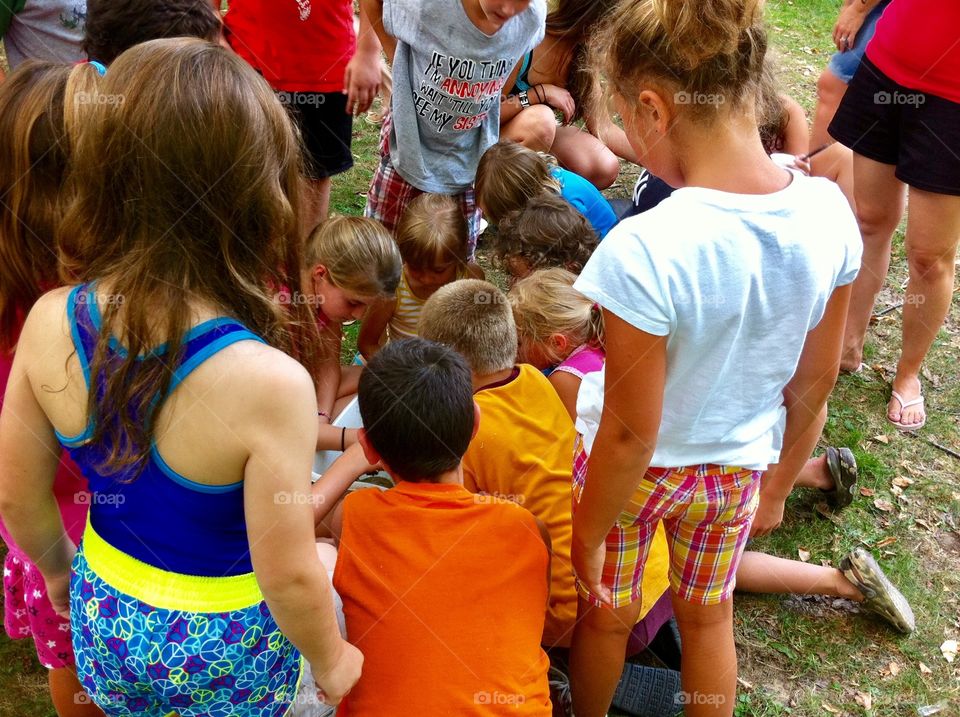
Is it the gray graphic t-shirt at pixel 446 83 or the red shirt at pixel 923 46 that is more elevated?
the red shirt at pixel 923 46

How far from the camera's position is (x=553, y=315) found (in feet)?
8.54

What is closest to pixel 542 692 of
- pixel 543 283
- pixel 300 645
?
pixel 300 645

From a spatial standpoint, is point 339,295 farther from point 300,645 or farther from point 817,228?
point 817,228

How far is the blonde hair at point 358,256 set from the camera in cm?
282

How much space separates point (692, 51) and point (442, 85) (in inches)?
72.3

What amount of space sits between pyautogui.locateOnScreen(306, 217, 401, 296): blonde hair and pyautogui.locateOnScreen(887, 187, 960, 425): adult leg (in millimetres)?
1802

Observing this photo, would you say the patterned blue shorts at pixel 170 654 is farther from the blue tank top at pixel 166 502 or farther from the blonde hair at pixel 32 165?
the blonde hair at pixel 32 165

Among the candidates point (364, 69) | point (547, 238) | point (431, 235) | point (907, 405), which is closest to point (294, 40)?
point (364, 69)

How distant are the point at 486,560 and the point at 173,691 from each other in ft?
2.12

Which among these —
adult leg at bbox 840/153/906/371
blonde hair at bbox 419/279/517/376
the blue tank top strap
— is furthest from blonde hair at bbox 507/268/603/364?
the blue tank top strap

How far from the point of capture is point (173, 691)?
1533 mm

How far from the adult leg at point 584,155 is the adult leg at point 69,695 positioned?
304 cm

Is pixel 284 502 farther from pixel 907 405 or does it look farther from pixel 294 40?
pixel 907 405

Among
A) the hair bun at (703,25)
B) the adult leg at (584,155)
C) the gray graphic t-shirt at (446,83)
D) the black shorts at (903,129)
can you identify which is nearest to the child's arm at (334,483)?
the gray graphic t-shirt at (446,83)
